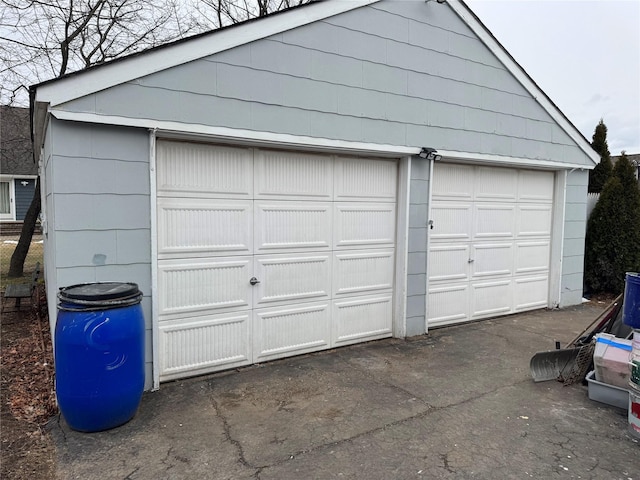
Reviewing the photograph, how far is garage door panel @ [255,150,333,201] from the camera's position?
460 centimetres

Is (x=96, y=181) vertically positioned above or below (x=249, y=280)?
above

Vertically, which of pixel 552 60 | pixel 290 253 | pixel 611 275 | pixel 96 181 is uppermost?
pixel 552 60

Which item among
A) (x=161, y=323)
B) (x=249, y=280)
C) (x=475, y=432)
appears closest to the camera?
(x=475, y=432)

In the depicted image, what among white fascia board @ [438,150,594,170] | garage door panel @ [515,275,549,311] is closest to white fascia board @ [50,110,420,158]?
white fascia board @ [438,150,594,170]

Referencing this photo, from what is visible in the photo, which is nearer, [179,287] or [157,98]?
[157,98]

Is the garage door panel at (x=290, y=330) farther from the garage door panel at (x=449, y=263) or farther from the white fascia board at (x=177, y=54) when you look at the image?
the white fascia board at (x=177, y=54)

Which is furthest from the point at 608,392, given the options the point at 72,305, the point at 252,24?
the point at 252,24

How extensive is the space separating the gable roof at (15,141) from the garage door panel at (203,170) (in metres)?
8.90

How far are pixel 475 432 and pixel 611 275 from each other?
22.2ft

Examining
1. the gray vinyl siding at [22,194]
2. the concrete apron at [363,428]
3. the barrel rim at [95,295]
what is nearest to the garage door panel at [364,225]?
the concrete apron at [363,428]

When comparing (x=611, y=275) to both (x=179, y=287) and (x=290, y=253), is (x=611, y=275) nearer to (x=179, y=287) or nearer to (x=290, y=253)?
(x=290, y=253)

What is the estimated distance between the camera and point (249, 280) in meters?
4.59

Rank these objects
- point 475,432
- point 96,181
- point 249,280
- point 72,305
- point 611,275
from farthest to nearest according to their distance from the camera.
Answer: point 611,275, point 249,280, point 96,181, point 475,432, point 72,305

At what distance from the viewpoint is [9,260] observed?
1265 cm
